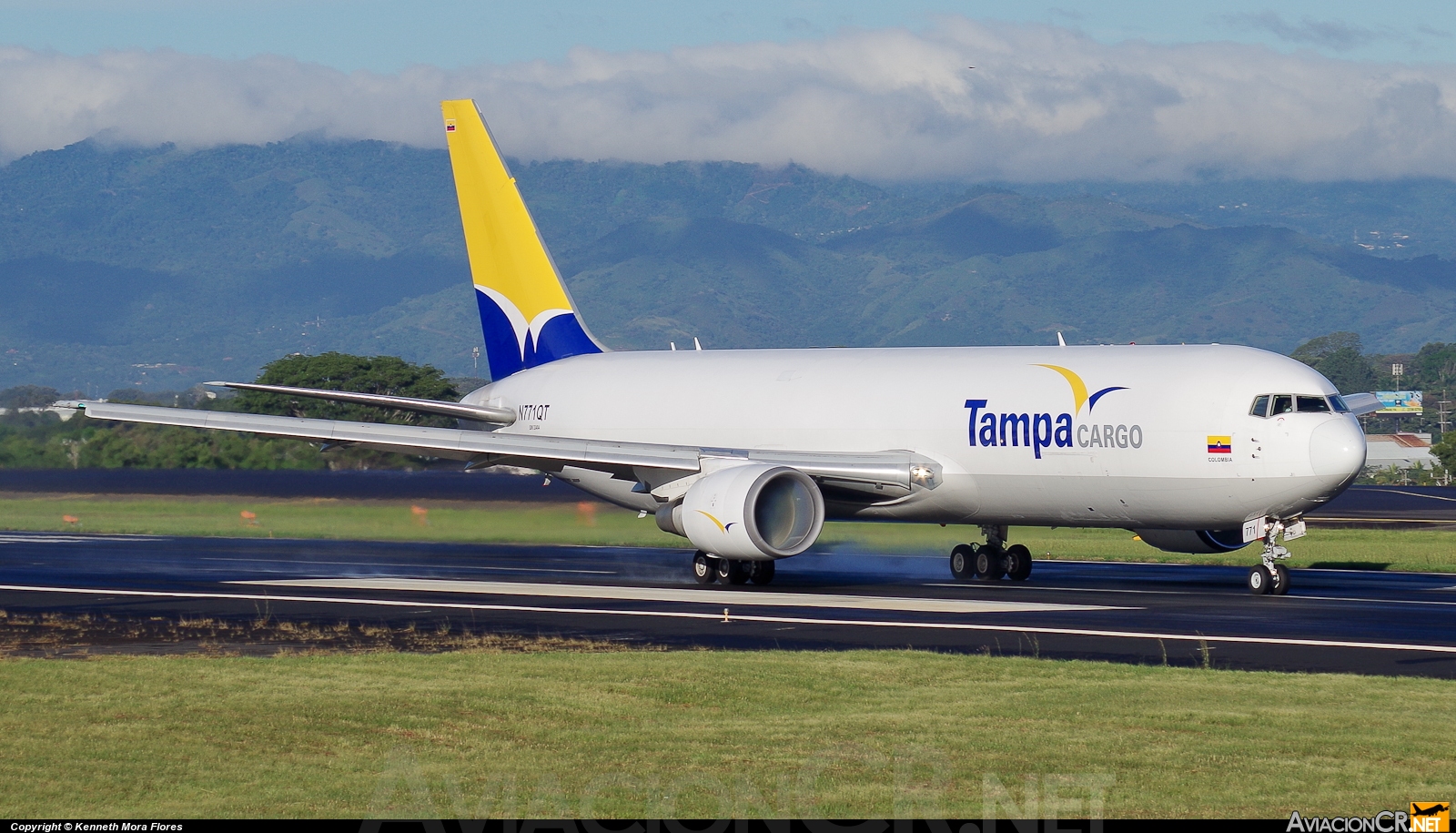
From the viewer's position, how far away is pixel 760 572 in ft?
98.3

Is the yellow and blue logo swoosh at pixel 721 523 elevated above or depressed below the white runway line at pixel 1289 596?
above

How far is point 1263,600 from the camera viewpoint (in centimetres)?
2522

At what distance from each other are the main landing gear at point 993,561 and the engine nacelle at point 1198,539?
241cm

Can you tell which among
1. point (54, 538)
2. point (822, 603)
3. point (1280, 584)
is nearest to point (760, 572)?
point (822, 603)

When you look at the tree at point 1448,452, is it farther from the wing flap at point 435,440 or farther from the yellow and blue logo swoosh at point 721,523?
the yellow and blue logo swoosh at point 721,523

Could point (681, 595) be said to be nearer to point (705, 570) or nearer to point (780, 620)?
point (705, 570)

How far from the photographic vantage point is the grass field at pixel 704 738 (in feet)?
34.4

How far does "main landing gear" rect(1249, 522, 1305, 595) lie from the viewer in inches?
1035

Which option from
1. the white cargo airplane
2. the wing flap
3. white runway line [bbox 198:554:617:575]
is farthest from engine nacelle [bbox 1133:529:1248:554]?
white runway line [bbox 198:554:617:575]

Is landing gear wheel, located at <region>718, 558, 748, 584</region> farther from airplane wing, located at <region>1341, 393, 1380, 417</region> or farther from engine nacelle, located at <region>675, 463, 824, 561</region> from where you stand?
airplane wing, located at <region>1341, 393, 1380, 417</region>

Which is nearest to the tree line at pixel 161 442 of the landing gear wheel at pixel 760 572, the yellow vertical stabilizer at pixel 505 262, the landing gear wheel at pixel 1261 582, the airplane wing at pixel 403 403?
the airplane wing at pixel 403 403

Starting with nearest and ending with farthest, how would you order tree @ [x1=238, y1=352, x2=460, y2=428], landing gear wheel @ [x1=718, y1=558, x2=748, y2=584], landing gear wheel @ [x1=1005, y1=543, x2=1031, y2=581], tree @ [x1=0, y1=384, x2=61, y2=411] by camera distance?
landing gear wheel @ [x1=718, y1=558, x2=748, y2=584]
landing gear wheel @ [x1=1005, y1=543, x2=1031, y2=581]
tree @ [x1=0, y1=384, x2=61, y2=411]
tree @ [x1=238, y1=352, x2=460, y2=428]

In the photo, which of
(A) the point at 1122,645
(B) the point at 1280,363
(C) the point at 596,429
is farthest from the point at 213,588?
(B) the point at 1280,363

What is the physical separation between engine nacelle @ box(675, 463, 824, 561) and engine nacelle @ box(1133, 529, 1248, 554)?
18.9 ft
